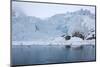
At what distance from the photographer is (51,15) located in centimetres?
260

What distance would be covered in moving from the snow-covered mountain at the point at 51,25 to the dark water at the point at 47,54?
12 cm

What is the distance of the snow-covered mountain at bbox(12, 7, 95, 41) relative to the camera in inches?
96.4

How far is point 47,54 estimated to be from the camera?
258 cm

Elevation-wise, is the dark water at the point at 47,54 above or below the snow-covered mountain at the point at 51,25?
below

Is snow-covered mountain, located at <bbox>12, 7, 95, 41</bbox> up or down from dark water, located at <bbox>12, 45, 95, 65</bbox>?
up

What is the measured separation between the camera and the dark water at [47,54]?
245 cm

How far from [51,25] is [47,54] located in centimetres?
36

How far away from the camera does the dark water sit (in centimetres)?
245

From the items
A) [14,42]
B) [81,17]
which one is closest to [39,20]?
[14,42]

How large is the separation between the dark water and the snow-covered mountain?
0.12 meters

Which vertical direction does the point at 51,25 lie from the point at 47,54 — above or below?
above

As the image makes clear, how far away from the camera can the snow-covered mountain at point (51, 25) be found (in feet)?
8.04

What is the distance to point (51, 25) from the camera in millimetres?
2605

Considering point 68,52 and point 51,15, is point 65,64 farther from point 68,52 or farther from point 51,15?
point 51,15
